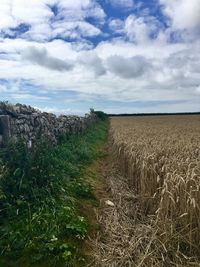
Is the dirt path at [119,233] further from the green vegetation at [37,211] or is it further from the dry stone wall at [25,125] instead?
the dry stone wall at [25,125]

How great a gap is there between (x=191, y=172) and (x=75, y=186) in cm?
394

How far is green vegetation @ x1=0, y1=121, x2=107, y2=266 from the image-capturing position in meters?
6.35

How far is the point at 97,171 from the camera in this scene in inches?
560

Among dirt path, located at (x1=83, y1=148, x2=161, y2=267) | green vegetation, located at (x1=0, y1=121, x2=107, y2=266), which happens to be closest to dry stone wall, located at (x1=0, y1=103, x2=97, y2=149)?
green vegetation, located at (x1=0, y1=121, x2=107, y2=266)

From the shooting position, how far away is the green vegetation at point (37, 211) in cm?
635

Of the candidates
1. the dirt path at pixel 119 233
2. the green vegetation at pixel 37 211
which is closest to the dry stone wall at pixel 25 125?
the green vegetation at pixel 37 211

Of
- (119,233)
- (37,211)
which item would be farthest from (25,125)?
(119,233)

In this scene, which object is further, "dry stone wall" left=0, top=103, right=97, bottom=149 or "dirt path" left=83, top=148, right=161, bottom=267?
"dry stone wall" left=0, top=103, right=97, bottom=149

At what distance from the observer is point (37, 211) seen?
7504mm

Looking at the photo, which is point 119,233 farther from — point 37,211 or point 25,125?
point 25,125

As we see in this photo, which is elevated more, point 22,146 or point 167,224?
point 22,146

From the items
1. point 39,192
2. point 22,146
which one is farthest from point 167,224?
point 22,146

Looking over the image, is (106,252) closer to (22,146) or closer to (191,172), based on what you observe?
(191,172)

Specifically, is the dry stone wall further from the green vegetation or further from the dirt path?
the dirt path
